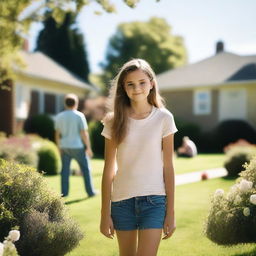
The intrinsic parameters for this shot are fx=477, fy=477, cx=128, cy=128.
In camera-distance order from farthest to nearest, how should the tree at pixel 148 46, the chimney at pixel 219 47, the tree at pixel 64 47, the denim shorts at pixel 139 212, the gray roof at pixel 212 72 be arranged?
the tree at pixel 148 46
the tree at pixel 64 47
the chimney at pixel 219 47
the gray roof at pixel 212 72
the denim shorts at pixel 139 212

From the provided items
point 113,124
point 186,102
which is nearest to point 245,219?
point 113,124

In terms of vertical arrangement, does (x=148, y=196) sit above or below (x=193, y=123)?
above

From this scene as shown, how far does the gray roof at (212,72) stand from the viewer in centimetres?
3009

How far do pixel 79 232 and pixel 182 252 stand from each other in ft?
5.68

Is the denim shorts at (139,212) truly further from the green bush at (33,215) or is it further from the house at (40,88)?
the house at (40,88)

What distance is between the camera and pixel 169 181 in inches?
142

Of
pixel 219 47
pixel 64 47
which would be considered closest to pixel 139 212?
pixel 219 47

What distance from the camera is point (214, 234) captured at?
16.2ft

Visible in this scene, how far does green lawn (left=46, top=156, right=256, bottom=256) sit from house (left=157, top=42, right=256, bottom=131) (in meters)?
18.5

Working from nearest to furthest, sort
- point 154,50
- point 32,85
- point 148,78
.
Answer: point 148,78, point 32,85, point 154,50

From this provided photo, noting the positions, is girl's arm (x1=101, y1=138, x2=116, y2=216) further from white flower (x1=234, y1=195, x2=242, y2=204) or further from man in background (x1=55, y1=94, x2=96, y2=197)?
man in background (x1=55, y1=94, x2=96, y2=197)

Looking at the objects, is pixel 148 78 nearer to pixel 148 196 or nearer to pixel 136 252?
pixel 148 196

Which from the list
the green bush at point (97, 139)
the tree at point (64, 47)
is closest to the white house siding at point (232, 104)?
the green bush at point (97, 139)

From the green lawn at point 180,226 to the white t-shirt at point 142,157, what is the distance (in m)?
1.44
